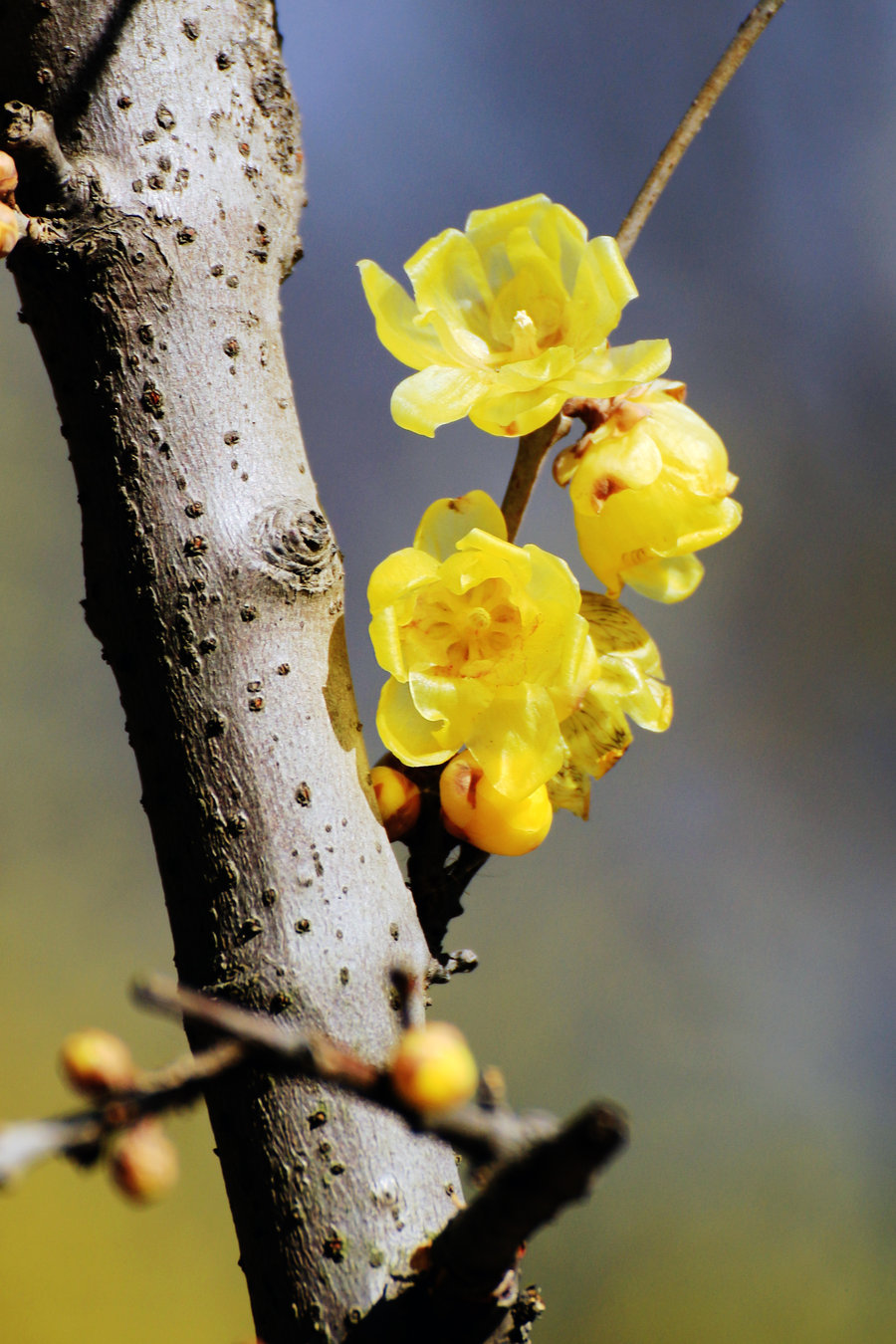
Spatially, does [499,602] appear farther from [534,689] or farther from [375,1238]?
[375,1238]

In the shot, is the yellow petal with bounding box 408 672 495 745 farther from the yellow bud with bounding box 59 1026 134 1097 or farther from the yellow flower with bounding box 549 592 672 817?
the yellow bud with bounding box 59 1026 134 1097

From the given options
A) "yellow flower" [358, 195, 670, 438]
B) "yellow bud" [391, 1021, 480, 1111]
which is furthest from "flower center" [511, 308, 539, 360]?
"yellow bud" [391, 1021, 480, 1111]

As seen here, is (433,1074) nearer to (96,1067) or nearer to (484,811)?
(96,1067)

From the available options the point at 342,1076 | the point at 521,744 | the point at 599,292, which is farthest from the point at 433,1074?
the point at 599,292

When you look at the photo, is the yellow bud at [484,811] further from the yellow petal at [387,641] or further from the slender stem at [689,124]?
the slender stem at [689,124]

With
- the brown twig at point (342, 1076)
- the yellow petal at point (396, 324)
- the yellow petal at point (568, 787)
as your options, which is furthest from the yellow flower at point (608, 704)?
the brown twig at point (342, 1076)
